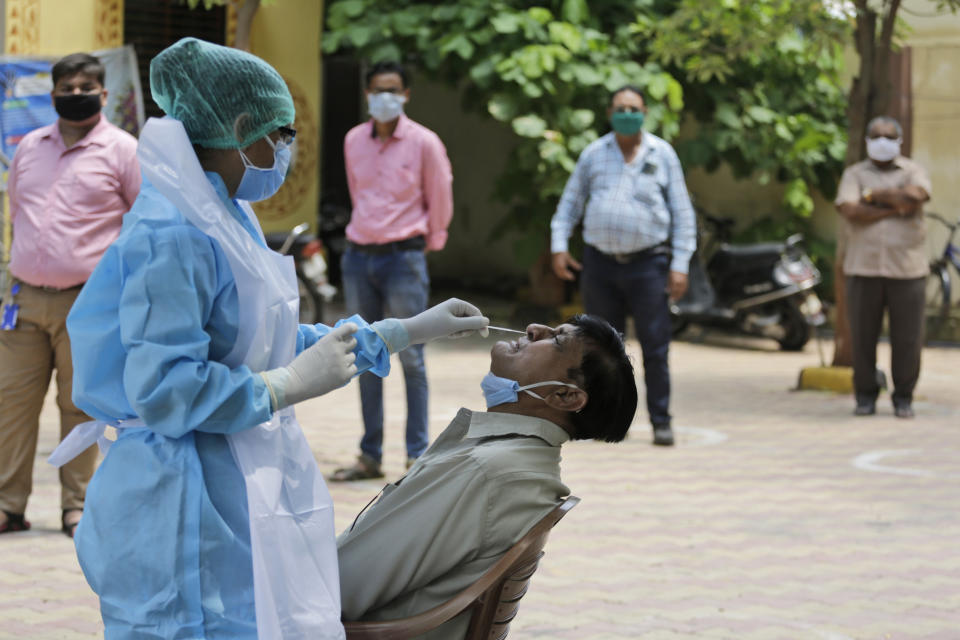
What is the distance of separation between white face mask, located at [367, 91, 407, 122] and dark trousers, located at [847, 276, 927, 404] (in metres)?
4.09

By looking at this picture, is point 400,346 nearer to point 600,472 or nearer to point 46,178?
point 46,178

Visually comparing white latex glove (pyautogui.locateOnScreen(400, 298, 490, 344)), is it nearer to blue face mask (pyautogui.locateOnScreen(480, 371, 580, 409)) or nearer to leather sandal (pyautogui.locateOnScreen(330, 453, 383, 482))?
blue face mask (pyautogui.locateOnScreen(480, 371, 580, 409))

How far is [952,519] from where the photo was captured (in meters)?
6.72

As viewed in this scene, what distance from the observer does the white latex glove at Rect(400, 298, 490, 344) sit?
124 inches

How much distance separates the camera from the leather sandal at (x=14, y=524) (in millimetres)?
5980

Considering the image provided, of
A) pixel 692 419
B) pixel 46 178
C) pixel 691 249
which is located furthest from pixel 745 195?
pixel 46 178

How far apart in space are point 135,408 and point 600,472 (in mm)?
5283

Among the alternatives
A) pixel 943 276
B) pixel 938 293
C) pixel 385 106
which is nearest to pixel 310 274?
pixel 385 106

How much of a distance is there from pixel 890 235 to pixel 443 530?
7.42m

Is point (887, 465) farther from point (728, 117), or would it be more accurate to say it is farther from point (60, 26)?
point (60, 26)

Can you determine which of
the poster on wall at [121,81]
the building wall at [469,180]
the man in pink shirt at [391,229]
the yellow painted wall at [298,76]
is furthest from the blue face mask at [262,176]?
the building wall at [469,180]

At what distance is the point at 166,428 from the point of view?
2652 millimetres

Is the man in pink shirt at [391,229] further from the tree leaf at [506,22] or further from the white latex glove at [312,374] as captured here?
the tree leaf at [506,22]

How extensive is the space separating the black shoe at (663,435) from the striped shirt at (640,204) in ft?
3.26
